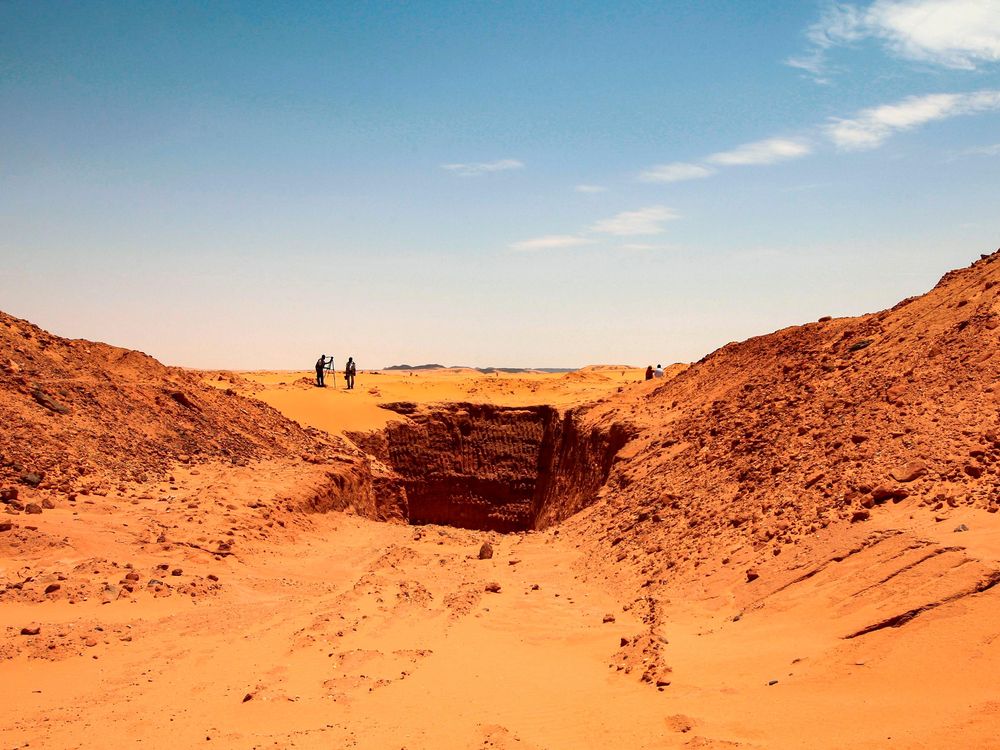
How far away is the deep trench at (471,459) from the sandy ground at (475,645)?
34.8 ft

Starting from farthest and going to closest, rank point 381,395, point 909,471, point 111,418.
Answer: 1. point 381,395
2. point 111,418
3. point 909,471

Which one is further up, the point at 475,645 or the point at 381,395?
the point at 381,395

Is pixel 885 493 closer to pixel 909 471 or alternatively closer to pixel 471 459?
pixel 909 471

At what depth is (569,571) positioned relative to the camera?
1130 centimetres

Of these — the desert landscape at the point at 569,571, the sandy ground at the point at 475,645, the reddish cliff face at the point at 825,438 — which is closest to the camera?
the sandy ground at the point at 475,645

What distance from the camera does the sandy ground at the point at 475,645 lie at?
209 inches

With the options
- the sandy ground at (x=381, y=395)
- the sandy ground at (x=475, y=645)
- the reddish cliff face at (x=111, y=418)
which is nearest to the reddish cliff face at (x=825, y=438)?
the sandy ground at (x=475, y=645)

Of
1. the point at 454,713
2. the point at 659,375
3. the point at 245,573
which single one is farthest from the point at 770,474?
the point at 659,375

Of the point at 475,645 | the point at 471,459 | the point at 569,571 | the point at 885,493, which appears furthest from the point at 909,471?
the point at 471,459

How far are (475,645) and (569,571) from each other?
3.50 metres

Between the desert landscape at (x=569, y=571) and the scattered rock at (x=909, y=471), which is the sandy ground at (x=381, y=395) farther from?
the scattered rock at (x=909, y=471)

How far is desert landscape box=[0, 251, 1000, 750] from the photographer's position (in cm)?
571

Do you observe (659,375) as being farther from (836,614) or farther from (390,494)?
(836,614)

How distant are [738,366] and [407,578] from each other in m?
8.23
